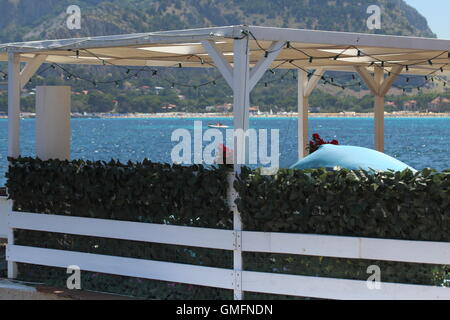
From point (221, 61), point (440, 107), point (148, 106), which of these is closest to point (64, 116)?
point (221, 61)

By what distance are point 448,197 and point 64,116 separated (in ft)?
14.9

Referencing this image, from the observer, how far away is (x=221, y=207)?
6934 millimetres

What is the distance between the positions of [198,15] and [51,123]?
367 feet

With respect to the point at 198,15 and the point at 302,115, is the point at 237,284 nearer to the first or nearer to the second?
the point at 302,115

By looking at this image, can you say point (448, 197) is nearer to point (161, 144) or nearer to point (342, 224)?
point (342, 224)

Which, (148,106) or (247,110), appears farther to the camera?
(148,106)

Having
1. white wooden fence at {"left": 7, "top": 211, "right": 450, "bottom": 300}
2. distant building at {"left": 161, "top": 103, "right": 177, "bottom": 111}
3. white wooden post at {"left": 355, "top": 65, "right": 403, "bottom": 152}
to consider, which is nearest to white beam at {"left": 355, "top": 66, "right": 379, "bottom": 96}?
white wooden post at {"left": 355, "top": 65, "right": 403, "bottom": 152}

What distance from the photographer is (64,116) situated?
8.79 metres

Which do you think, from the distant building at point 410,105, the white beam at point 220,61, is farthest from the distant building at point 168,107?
the white beam at point 220,61

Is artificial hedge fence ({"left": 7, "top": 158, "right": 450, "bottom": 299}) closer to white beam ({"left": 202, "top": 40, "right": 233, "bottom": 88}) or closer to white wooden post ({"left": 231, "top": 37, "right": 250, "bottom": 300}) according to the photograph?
white wooden post ({"left": 231, "top": 37, "right": 250, "bottom": 300})

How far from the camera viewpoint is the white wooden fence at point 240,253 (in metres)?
6.33

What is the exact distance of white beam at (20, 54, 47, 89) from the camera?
8.44 metres

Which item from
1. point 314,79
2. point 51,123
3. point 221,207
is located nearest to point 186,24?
point 314,79

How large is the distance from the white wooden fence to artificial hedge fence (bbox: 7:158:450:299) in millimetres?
95
